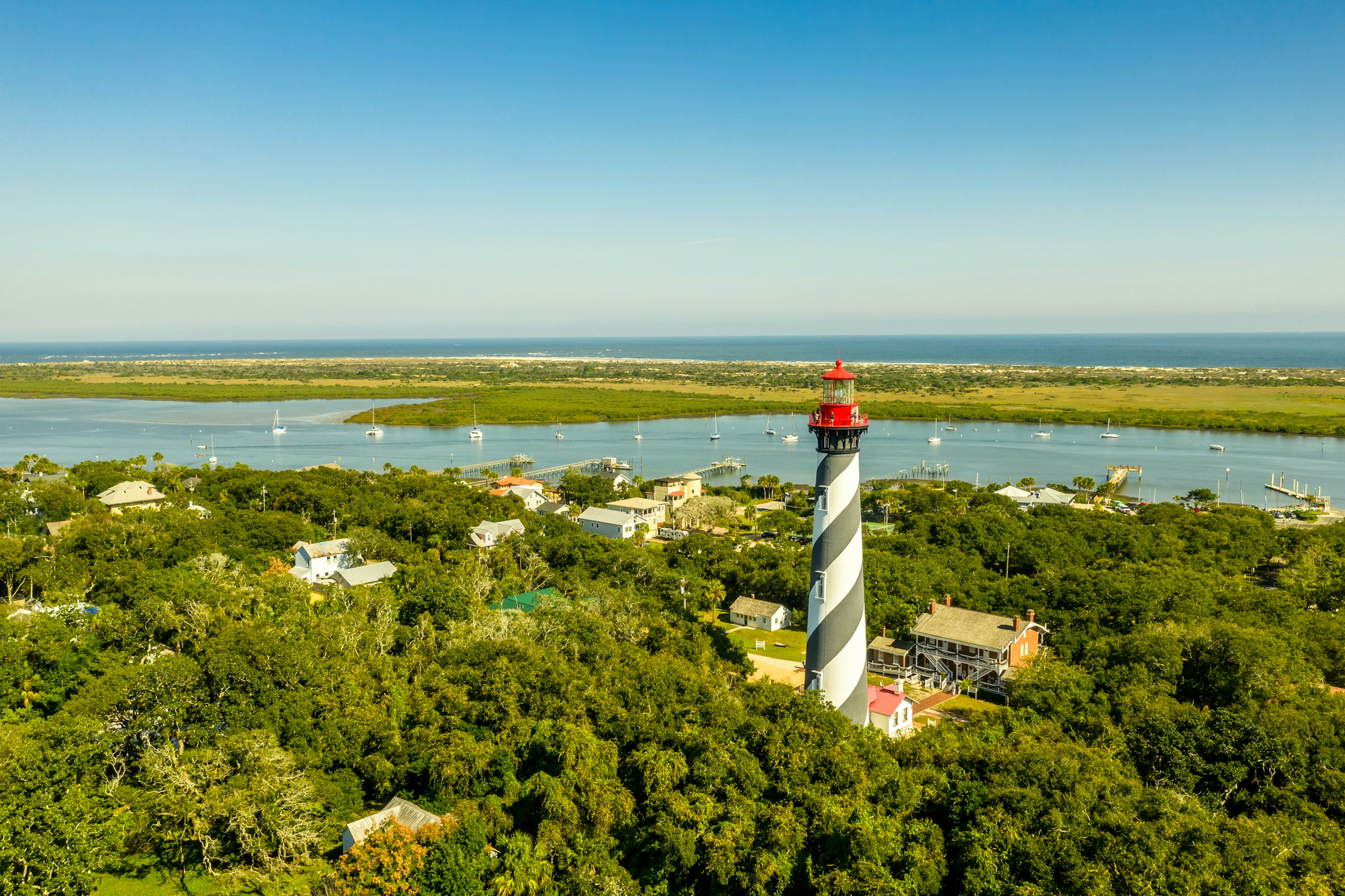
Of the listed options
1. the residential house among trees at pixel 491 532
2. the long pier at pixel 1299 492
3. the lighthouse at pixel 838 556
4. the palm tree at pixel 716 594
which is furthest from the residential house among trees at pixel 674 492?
the long pier at pixel 1299 492

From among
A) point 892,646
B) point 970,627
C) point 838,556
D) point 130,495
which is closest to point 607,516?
point 892,646

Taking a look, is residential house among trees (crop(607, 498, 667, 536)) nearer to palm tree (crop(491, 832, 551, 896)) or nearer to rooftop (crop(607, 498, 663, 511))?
rooftop (crop(607, 498, 663, 511))

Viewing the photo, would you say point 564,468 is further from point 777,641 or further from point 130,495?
point 777,641

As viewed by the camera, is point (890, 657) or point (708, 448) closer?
point (890, 657)

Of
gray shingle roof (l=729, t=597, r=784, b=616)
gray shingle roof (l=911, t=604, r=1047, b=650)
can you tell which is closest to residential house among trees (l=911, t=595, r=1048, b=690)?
gray shingle roof (l=911, t=604, r=1047, b=650)

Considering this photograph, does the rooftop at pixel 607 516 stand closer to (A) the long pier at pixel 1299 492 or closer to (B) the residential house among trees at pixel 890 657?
(B) the residential house among trees at pixel 890 657

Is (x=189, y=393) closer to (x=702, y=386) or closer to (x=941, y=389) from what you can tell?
(x=702, y=386)

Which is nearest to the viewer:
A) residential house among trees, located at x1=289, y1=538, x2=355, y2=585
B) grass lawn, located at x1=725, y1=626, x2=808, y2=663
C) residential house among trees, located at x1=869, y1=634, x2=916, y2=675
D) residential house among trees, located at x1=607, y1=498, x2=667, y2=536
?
residential house among trees, located at x1=869, y1=634, x2=916, y2=675
